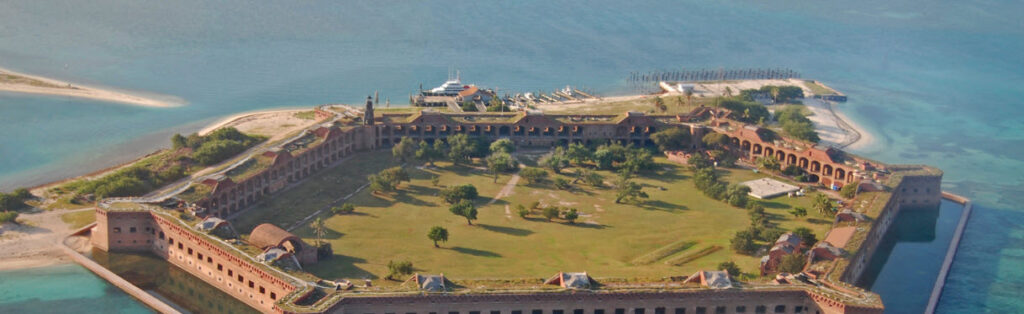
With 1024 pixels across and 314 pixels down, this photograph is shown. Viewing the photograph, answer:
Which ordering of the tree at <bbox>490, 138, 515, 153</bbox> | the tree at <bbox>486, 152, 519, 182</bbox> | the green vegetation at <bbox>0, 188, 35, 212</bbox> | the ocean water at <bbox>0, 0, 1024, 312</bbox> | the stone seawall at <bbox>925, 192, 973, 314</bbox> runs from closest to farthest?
1. the stone seawall at <bbox>925, 192, 973, 314</bbox>
2. the green vegetation at <bbox>0, 188, 35, 212</bbox>
3. the ocean water at <bbox>0, 0, 1024, 312</bbox>
4. the tree at <bbox>486, 152, 519, 182</bbox>
5. the tree at <bbox>490, 138, 515, 153</bbox>

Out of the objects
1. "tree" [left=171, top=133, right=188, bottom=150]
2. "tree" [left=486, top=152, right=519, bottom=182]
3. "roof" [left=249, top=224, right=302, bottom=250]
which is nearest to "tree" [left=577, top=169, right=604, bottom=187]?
"tree" [left=486, top=152, right=519, bottom=182]

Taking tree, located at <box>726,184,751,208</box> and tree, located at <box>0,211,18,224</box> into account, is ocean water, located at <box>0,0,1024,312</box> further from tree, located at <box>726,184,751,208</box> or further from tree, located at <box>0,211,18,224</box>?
tree, located at <box>726,184,751,208</box>

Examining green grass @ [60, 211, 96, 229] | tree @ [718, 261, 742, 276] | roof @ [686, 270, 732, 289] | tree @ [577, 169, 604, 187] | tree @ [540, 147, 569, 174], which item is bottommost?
green grass @ [60, 211, 96, 229]

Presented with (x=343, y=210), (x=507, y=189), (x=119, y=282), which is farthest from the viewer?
(x=507, y=189)

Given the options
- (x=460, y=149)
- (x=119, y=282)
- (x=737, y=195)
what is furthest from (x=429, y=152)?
(x=119, y=282)

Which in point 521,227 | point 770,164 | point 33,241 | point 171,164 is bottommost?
point 33,241

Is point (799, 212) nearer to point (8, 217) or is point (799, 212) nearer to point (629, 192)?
point (629, 192)

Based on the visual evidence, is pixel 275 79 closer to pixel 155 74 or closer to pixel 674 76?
pixel 155 74

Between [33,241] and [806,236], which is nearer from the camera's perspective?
[33,241]

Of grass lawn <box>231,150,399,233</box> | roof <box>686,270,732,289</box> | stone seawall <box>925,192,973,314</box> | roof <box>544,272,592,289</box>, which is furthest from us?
grass lawn <box>231,150,399,233</box>
